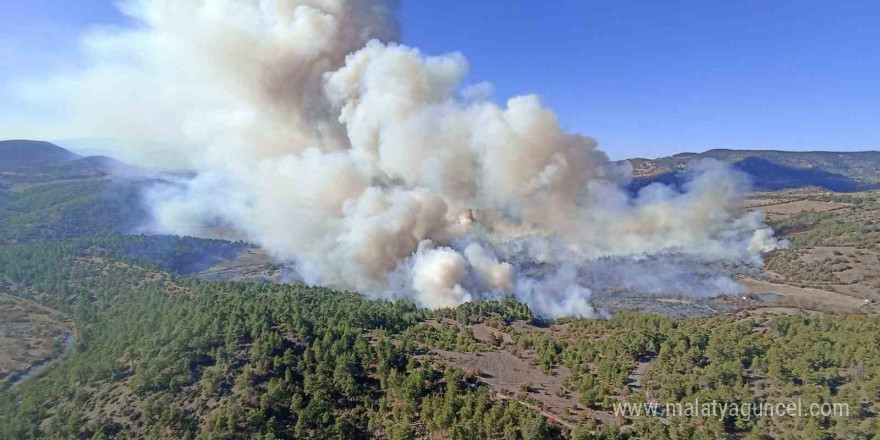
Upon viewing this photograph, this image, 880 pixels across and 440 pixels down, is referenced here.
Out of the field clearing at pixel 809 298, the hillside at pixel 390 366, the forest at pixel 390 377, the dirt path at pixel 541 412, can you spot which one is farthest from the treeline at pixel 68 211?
the field clearing at pixel 809 298

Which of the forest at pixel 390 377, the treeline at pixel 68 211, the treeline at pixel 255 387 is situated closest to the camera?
the forest at pixel 390 377

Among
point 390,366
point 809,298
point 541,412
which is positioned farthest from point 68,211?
point 809,298

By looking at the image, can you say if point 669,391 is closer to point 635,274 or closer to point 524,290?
point 524,290

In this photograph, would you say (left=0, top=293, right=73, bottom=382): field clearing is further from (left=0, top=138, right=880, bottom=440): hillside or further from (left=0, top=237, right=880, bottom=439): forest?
(left=0, top=237, right=880, bottom=439): forest

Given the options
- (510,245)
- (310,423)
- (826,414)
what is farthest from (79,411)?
(510,245)

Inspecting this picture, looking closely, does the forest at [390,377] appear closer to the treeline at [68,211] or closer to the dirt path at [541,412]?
the dirt path at [541,412]

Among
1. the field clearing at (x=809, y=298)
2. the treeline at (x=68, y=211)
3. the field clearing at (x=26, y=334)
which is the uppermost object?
the treeline at (x=68, y=211)

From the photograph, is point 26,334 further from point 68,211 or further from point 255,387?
point 68,211

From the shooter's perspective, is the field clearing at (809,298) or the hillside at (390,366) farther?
the field clearing at (809,298)

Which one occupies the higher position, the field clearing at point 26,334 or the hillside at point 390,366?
the hillside at point 390,366

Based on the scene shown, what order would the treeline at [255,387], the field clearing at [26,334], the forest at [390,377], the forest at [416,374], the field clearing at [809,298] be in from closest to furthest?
1. the forest at [390,377]
2. the forest at [416,374]
3. the treeline at [255,387]
4. the field clearing at [26,334]
5. the field clearing at [809,298]

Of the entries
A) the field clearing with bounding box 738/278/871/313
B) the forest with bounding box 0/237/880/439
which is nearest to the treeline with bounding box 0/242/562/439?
the forest with bounding box 0/237/880/439
